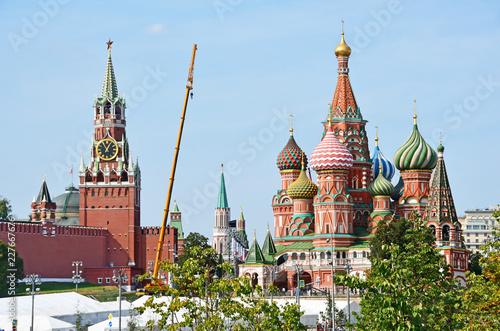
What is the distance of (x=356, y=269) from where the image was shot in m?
99.1

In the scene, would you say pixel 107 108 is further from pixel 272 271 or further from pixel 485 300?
pixel 485 300

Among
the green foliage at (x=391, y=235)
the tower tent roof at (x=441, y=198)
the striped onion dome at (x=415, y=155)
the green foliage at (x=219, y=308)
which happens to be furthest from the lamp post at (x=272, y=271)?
the green foliage at (x=219, y=308)

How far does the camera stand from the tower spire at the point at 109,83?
135 meters

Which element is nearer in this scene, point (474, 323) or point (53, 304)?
point (474, 323)

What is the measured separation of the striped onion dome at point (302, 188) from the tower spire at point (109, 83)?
37241mm

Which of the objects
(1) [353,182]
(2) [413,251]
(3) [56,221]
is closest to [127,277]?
(3) [56,221]

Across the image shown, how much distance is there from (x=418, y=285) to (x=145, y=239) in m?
90.9

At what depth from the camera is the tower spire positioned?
443 feet

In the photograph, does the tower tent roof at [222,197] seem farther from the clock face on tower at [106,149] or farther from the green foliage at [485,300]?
the green foliage at [485,300]

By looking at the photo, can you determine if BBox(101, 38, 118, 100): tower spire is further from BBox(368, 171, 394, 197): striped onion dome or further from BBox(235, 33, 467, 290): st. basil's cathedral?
BBox(368, 171, 394, 197): striped onion dome

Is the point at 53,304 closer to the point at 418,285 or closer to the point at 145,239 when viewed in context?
the point at 418,285

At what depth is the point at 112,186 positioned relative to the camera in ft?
427

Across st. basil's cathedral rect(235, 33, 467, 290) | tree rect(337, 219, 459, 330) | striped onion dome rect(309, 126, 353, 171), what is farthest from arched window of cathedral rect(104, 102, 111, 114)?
tree rect(337, 219, 459, 330)

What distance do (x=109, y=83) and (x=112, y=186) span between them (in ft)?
48.1
